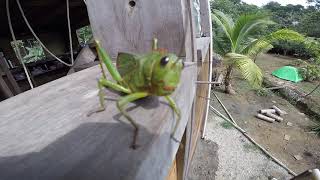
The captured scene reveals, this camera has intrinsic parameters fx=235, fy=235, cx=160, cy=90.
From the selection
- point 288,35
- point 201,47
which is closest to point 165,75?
point 201,47

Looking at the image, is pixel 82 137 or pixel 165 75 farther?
pixel 165 75

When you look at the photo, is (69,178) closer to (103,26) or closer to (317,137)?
(103,26)

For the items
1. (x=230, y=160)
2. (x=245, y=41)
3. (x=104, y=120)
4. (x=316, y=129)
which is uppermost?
(x=104, y=120)

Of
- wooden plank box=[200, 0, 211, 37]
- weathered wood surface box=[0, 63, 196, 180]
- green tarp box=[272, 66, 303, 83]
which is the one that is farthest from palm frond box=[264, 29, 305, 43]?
weathered wood surface box=[0, 63, 196, 180]

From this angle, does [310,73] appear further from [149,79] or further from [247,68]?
[149,79]

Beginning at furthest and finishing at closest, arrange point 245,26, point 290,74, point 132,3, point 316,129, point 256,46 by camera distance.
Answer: point 290,74
point 256,46
point 245,26
point 316,129
point 132,3

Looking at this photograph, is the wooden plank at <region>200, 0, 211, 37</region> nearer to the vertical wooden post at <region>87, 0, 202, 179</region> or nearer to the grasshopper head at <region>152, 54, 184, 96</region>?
the vertical wooden post at <region>87, 0, 202, 179</region>

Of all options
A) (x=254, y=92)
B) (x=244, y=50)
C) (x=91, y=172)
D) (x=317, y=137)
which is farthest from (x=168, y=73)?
(x=254, y=92)
